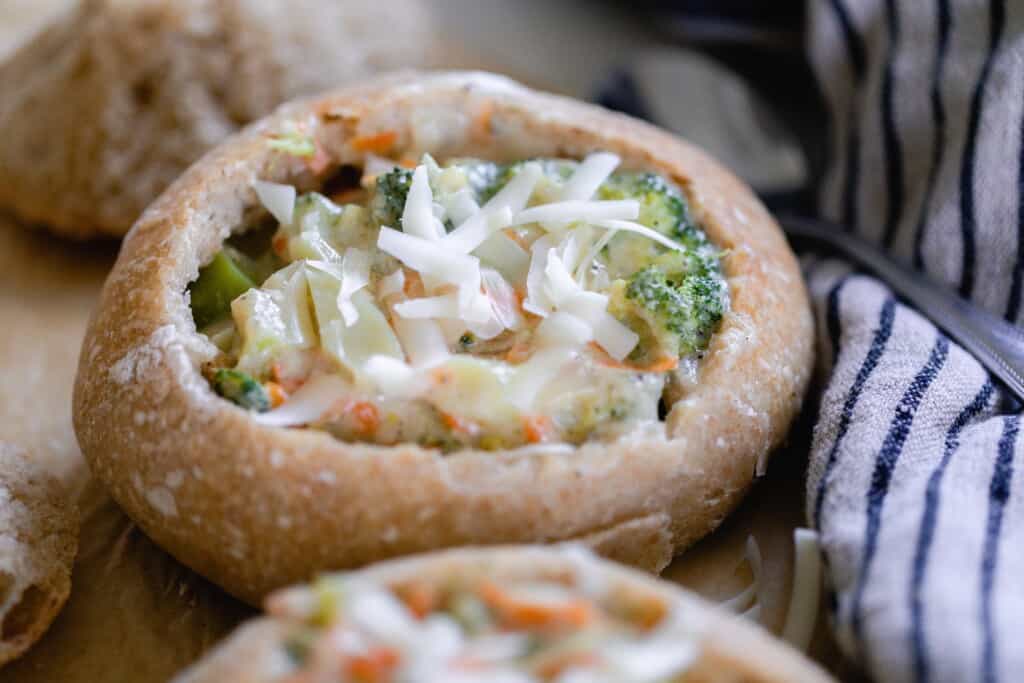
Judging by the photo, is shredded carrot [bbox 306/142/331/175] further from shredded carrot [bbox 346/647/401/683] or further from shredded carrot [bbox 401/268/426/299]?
shredded carrot [bbox 346/647/401/683]

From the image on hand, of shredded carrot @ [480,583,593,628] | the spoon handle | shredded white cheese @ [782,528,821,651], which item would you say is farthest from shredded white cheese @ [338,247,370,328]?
the spoon handle

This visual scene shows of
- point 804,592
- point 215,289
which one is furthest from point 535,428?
point 215,289

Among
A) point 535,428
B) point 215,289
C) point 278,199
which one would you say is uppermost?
point 278,199

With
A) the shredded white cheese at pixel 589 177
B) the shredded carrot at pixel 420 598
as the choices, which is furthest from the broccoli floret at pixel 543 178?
the shredded carrot at pixel 420 598

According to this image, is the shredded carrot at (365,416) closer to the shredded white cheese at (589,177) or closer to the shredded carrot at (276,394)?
the shredded carrot at (276,394)

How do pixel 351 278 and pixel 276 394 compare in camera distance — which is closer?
pixel 276 394

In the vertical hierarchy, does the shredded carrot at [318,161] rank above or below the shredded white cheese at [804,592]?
above

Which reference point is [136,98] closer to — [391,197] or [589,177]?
[391,197]
